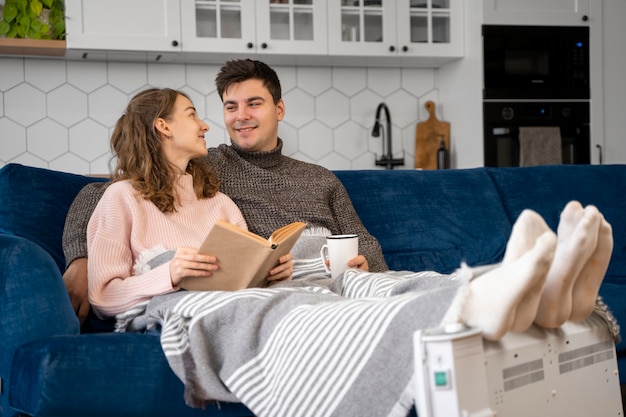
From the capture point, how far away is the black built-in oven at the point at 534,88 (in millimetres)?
4180

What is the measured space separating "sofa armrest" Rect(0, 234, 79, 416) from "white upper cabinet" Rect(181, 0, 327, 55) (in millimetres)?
2373

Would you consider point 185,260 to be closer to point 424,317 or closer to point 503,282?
point 424,317

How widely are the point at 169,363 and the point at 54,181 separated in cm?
83

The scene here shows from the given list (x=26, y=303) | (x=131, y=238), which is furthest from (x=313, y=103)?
(x=26, y=303)

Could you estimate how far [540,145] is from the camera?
168 inches

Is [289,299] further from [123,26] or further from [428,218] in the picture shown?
[123,26]

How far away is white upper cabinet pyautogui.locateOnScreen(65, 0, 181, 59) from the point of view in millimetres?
3811

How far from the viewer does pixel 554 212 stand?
2820mm

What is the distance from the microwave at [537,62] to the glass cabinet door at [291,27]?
857 mm

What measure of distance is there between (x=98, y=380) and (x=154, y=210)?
1.92 ft

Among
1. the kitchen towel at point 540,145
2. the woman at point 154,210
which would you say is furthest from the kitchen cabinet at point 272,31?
the woman at point 154,210

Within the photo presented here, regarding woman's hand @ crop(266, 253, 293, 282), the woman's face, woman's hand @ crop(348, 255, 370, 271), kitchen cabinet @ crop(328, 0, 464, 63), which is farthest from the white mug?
kitchen cabinet @ crop(328, 0, 464, 63)

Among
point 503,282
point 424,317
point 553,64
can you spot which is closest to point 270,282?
point 424,317

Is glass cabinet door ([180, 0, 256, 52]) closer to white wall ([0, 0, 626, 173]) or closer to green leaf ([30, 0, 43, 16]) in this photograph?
white wall ([0, 0, 626, 173])
